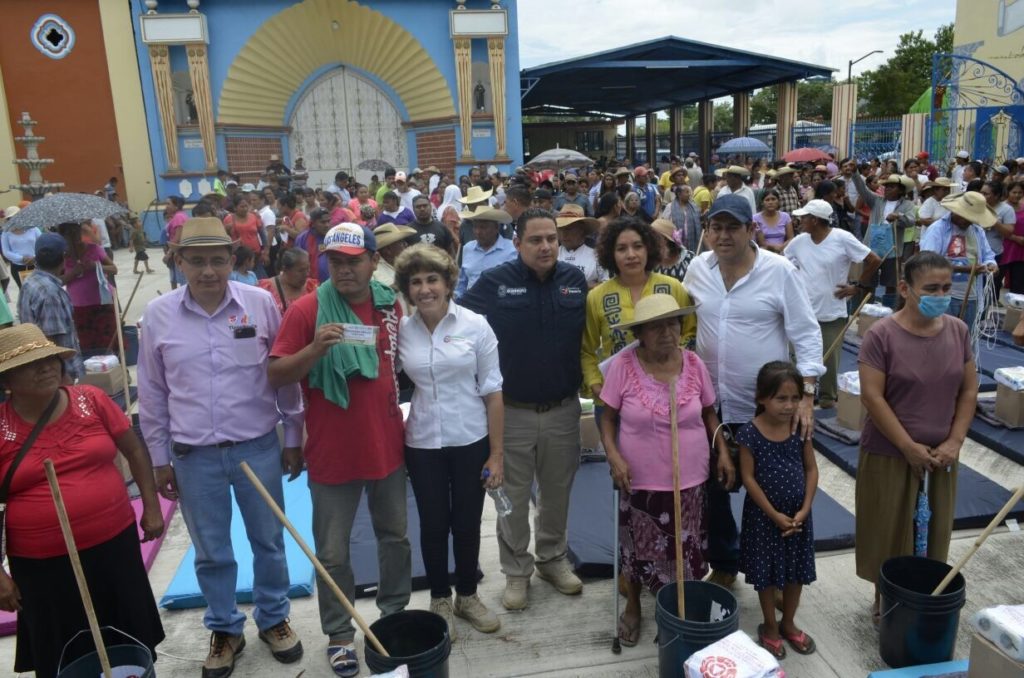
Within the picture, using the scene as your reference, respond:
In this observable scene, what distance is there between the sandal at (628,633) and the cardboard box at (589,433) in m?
2.08

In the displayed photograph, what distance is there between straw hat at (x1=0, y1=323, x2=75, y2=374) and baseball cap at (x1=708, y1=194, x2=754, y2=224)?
8.84ft

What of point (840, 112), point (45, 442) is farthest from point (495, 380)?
point (840, 112)

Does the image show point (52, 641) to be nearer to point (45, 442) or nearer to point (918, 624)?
point (45, 442)

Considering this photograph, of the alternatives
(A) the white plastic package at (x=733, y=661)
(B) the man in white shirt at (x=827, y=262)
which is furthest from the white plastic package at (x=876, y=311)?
(A) the white plastic package at (x=733, y=661)

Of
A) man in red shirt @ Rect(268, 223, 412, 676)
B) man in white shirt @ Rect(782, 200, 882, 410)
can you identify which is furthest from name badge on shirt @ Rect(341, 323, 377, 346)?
man in white shirt @ Rect(782, 200, 882, 410)

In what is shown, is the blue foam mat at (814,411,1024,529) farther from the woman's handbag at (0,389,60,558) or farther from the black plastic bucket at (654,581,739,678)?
the woman's handbag at (0,389,60,558)

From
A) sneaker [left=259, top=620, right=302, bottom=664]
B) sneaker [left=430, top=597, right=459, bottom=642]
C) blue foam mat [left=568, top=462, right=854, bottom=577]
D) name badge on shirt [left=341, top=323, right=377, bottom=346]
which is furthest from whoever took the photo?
blue foam mat [left=568, top=462, right=854, bottom=577]

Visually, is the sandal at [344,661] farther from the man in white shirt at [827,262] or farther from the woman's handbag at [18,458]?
the man in white shirt at [827,262]

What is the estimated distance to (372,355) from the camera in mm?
3102

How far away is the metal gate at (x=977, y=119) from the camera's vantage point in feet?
58.3

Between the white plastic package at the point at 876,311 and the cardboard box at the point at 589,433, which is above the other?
the white plastic package at the point at 876,311

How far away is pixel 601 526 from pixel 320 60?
19426mm

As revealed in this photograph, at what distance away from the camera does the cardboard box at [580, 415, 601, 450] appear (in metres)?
5.52

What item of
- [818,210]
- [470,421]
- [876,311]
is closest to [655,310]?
[470,421]
